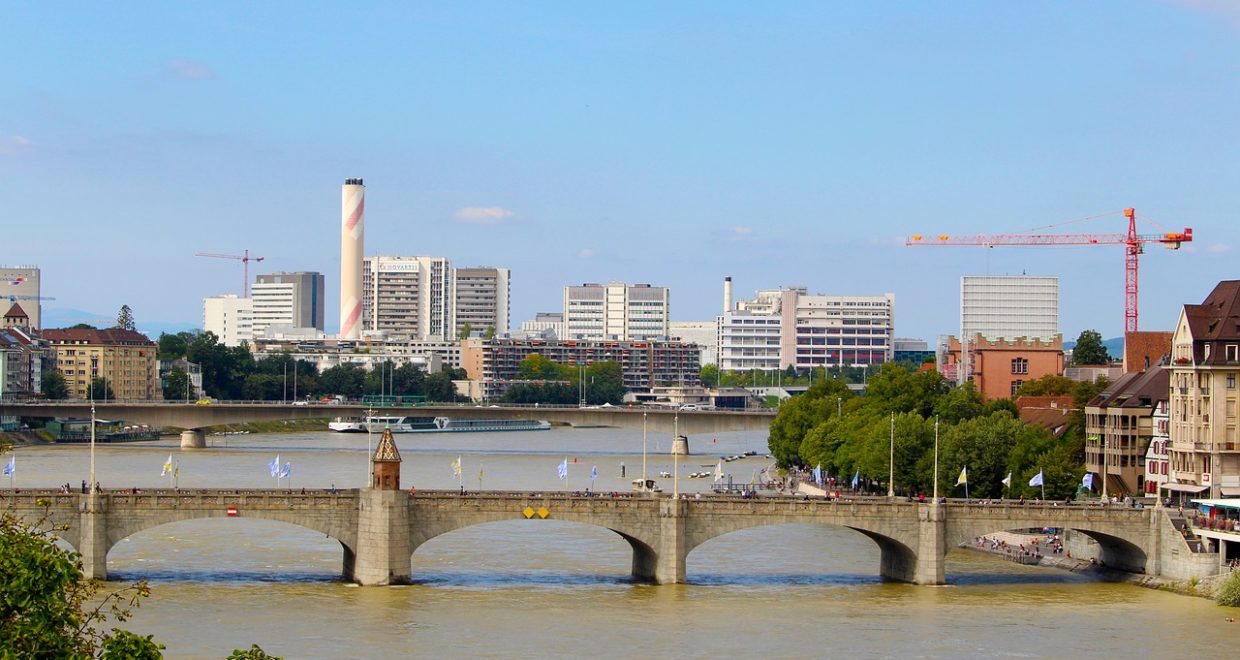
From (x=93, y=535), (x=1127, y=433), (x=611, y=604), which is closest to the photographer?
(x=611, y=604)

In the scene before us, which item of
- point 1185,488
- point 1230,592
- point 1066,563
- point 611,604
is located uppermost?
point 1185,488

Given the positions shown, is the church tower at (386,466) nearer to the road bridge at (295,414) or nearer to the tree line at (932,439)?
the tree line at (932,439)

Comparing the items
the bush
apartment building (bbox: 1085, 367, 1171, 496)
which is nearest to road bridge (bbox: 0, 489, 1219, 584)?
the bush

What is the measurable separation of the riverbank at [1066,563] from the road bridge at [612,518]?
65 centimetres

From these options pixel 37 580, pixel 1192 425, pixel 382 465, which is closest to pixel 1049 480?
pixel 1192 425

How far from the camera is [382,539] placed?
74250 mm

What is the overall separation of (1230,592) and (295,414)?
120 m

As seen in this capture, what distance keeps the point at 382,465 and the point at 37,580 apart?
133 feet

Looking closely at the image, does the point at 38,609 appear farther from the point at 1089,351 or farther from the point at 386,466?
the point at 1089,351

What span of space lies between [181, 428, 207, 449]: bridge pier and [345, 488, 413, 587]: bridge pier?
10738 cm

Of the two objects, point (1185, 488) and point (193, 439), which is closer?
point (1185, 488)

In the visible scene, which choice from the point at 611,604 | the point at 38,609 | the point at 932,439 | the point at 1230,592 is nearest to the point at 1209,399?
the point at 1230,592

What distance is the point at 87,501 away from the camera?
73.3m

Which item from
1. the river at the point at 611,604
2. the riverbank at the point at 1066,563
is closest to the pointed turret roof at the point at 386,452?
the river at the point at 611,604
